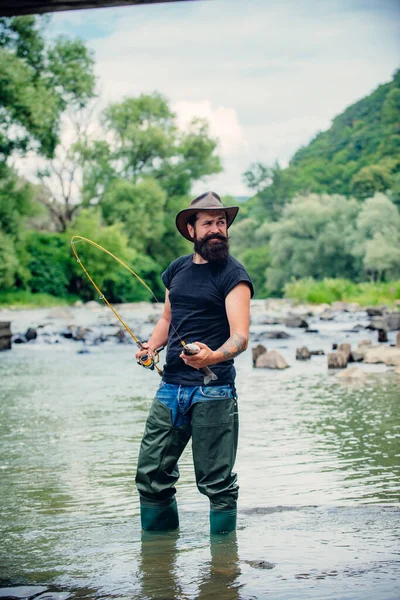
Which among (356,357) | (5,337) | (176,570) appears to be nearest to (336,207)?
(5,337)

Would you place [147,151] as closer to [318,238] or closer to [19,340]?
[318,238]

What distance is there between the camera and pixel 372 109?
118562mm

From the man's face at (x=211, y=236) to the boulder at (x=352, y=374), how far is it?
8.36 m

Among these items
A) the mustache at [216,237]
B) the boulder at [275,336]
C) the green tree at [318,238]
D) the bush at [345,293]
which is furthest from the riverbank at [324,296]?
the mustache at [216,237]

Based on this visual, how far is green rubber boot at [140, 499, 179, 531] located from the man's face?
4.19 ft

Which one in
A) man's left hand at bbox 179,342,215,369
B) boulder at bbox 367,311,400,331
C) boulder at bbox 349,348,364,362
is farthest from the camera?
boulder at bbox 367,311,400,331

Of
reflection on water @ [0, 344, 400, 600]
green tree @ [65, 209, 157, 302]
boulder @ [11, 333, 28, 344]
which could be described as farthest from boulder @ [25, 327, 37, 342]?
green tree @ [65, 209, 157, 302]

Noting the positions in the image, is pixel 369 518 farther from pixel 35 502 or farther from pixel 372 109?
pixel 372 109

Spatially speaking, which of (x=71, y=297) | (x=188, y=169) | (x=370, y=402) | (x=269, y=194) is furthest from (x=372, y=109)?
(x=370, y=402)

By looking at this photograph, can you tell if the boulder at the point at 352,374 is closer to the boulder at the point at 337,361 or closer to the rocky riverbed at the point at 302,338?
the rocky riverbed at the point at 302,338

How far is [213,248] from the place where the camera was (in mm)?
4547

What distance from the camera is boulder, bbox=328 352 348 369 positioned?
14273 mm

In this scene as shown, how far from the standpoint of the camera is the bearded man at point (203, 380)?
14.7ft

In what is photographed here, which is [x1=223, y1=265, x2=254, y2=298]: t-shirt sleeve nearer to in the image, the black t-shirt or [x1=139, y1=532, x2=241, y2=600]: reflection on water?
the black t-shirt
